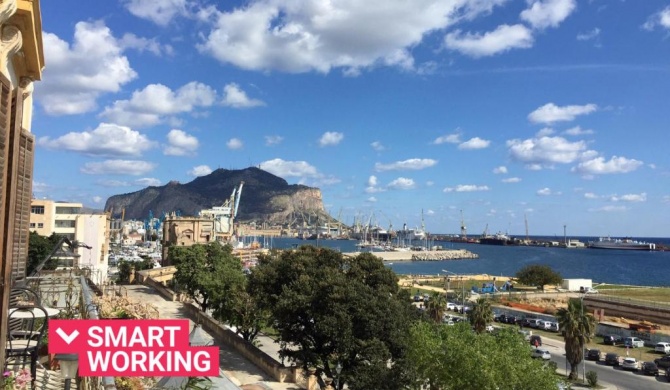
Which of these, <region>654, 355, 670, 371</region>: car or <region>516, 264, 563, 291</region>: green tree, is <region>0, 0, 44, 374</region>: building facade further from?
<region>516, 264, 563, 291</region>: green tree

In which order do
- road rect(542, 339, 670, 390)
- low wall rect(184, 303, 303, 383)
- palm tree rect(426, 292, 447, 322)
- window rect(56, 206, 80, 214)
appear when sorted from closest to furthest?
low wall rect(184, 303, 303, 383) → road rect(542, 339, 670, 390) → palm tree rect(426, 292, 447, 322) → window rect(56, 206, 80, 214)

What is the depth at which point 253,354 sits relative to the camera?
22906 mm

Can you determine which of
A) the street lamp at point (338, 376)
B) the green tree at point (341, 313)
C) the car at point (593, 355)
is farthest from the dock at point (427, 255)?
the street lamp at point (338, 376)

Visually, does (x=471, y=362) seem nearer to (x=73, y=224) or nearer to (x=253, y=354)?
(x=253, y=354)

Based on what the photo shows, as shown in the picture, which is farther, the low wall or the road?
the road

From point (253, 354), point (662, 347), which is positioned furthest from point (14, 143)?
point (662, 347)

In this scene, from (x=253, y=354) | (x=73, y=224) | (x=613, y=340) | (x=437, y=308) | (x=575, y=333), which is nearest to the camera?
(x=253, y=354)

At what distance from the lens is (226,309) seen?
101 ft

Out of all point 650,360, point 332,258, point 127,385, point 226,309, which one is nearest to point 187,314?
point 226,309

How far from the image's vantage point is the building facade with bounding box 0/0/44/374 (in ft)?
15.6

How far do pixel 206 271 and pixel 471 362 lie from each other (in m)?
24.8

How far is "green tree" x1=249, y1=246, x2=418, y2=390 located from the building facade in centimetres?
1673

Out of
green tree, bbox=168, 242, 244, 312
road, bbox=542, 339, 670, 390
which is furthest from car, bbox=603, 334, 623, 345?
green tree, bbox=168, 242, 244, 312

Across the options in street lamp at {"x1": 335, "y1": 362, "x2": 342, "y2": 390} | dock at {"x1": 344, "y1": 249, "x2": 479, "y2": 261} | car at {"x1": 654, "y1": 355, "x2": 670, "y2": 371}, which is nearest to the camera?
street lamp at {"x1": 335, "y1": 362, "x2": 342, "y2": 390}
